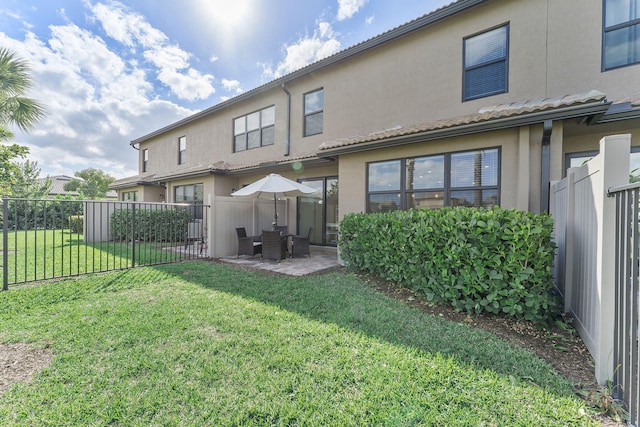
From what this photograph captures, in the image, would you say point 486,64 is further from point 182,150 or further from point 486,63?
point 182,150

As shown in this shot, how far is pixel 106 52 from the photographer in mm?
11992

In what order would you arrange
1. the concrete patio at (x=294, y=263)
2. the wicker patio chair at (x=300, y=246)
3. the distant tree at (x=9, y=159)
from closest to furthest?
the concrete patio at (x=294, y=263) < the wicker patio chair at (x=300, y=246) < the distant tree at (x=9, y=159)

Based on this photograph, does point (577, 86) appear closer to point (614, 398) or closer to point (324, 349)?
point (614, 398)

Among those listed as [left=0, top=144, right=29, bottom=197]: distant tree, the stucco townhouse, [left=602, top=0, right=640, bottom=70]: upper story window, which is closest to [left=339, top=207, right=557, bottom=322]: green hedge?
the stucco townhouse

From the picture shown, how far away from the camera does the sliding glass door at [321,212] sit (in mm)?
9875

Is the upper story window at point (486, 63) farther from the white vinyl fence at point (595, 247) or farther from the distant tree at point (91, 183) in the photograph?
the distant tree at point (91, 183)

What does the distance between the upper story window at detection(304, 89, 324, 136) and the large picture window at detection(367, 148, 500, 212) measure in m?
3.89

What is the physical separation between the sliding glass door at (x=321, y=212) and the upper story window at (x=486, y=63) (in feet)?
16.6

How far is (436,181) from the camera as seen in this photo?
6797 millimetres

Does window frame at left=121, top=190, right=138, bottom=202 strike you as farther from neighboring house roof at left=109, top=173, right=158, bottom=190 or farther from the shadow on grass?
the shadow on grass

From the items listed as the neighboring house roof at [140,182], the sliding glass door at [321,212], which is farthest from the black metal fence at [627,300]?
the neighboring house roof at [140,182]

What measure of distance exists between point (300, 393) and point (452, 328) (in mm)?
2438

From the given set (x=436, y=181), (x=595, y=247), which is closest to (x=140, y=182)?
(x=436, y=181)

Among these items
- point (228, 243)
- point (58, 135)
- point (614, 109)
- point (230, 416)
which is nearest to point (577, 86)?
point (614, 109)
